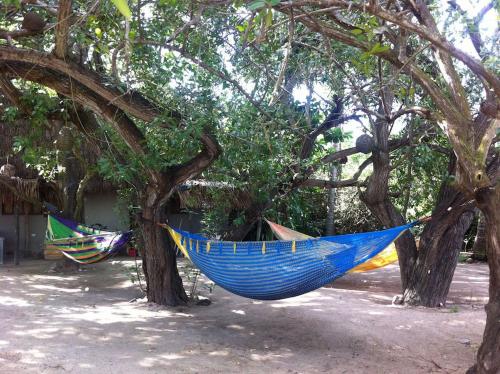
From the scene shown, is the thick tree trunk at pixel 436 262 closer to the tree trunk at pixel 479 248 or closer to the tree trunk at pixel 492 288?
the tree trunk at pixel 492 288

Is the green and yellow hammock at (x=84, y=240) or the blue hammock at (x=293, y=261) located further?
the green and yellow hammock at (x=84, y=240)

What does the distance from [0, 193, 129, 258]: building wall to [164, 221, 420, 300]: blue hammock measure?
559cm

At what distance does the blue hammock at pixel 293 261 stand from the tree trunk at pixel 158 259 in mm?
1108

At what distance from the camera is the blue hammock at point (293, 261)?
349 centimetres

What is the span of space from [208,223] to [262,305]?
4.41 feet

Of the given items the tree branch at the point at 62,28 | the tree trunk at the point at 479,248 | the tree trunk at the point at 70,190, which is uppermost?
the tree branch at the point at 62,28

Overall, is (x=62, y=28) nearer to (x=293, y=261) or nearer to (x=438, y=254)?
(x=293, y=261)

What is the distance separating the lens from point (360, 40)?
9.16 feet

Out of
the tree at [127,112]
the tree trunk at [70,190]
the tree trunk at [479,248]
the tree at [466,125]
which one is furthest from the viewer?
the tree trunk at [479,248]

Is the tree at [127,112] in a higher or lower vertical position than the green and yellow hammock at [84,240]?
higher

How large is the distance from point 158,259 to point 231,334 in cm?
121

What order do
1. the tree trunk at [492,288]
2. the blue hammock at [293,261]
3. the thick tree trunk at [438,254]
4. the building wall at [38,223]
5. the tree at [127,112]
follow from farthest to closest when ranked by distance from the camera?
the building wall at [38,223] → the thick tree trunk at [438,254] → the tree at [127,112] → the blue hammock at [293,261] → the tree trunk at [492,288]

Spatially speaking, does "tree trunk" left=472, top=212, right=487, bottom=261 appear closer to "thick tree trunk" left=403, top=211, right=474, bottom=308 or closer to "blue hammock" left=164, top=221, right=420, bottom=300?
"thick tree trunk" left=403, top=211, right=474, bottom=308

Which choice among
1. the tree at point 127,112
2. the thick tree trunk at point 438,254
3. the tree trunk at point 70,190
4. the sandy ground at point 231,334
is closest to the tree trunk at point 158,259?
the tree at point 127,112
